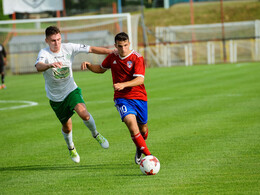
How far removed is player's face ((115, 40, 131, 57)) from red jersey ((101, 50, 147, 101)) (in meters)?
0.09

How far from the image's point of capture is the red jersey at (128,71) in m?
7.61

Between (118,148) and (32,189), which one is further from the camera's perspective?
(118,148)

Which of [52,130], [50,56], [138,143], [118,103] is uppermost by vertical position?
[50,56]

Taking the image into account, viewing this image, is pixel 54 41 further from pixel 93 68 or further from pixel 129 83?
pixel 129 83

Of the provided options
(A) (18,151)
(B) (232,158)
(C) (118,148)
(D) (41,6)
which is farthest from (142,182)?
(D) (41,6)

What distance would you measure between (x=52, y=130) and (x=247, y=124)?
14.8 ft

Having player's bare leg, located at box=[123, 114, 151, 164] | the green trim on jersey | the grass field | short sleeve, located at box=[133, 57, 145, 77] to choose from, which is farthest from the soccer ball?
the green trim on jersey

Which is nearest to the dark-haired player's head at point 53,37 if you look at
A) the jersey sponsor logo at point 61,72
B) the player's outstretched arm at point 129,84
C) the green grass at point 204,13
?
the jersey sponsor logo at point 61,72

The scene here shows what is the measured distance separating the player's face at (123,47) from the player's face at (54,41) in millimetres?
1169

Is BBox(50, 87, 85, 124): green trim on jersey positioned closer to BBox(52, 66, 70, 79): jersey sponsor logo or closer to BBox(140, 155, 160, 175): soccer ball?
BBox(52, 66, 70, 79): jersey sponsor logo

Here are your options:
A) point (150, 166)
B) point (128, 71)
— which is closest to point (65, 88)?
point (128, 71)

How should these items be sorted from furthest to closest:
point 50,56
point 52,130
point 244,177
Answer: point 52,130, point 50,56, point 244,177

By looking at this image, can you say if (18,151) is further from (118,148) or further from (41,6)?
(41,6)

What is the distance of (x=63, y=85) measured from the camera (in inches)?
336
